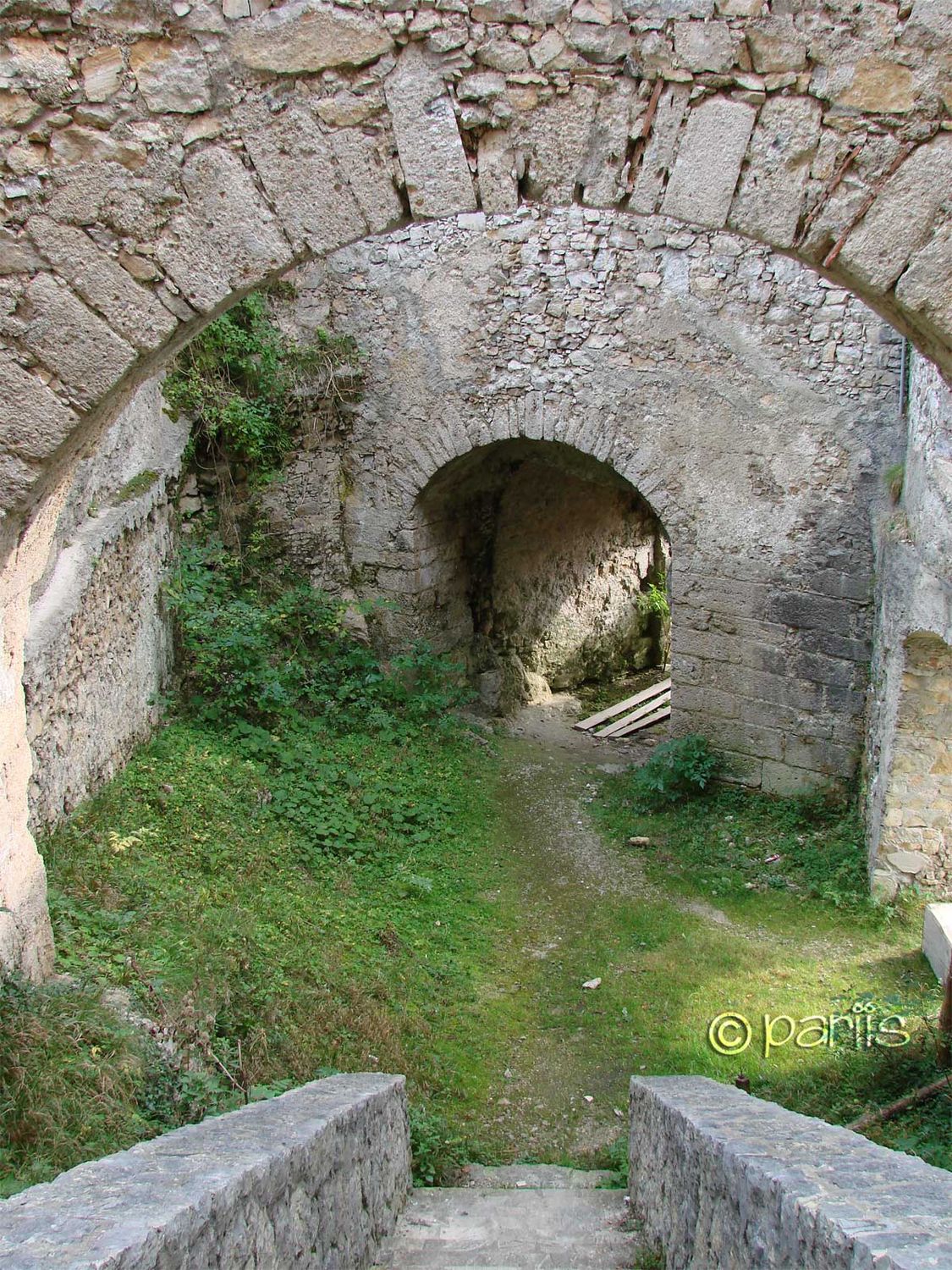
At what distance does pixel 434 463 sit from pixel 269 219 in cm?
527

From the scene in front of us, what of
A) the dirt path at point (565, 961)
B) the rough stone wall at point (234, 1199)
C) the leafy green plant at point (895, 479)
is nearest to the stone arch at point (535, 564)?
the dirt path at point (565, 961)

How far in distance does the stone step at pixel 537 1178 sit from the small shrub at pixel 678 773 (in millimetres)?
3729

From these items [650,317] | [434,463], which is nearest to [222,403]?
[434,463]

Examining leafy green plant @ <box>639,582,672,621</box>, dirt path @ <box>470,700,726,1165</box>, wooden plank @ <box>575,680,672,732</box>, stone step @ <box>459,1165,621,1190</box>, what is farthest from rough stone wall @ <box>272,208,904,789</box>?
stone step @ <box>459,1165,621,1190</box>

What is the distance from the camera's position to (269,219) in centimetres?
301

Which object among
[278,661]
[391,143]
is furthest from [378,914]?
[391,143]

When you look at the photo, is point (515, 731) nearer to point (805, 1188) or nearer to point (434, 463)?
point (434, 463)

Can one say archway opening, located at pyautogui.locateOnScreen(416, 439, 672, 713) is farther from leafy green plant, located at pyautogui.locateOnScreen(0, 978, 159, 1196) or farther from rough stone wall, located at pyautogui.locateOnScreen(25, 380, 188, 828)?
leafy green plant, located at pyautogui.locateOnScreen(0, 978, 159, 1196)

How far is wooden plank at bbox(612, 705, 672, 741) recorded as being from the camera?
31.4 ft

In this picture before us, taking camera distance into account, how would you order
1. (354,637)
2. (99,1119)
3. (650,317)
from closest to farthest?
(99,1119), (650,317), (354,637)

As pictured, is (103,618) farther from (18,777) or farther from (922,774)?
(922,774)

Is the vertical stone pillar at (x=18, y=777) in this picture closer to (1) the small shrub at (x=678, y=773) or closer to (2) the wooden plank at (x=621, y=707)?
(1) the small shrub at (x=678, y=773)

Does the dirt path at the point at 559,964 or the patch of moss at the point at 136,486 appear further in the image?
the patch of moss at the point at 136,486

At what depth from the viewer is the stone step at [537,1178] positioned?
160 inches
